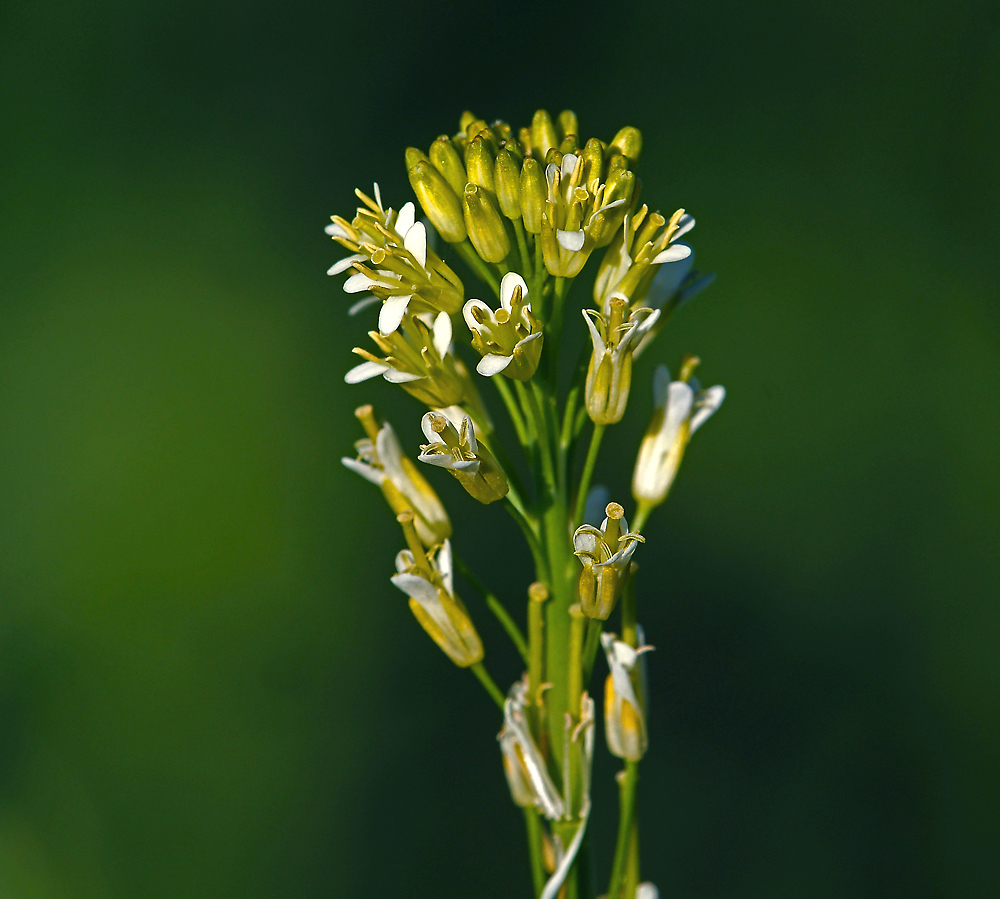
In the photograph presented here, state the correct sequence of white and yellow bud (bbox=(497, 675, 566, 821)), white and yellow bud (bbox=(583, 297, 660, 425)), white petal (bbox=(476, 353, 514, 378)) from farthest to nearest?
white and yellow bud (bbox=(497, 675, 566, 821)), white and yellow bud (bbox=(583, 297, 660, 425)), white petal (bbox=(476, 353, 514, 378))

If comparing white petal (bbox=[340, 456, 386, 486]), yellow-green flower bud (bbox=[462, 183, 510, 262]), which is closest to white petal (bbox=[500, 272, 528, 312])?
yellow-green flower bud (bbox=[462, 183, 510, 262])

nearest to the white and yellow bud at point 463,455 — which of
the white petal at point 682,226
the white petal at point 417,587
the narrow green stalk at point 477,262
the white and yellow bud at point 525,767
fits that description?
the white petal at point 417,587

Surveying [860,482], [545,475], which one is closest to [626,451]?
[860,482]

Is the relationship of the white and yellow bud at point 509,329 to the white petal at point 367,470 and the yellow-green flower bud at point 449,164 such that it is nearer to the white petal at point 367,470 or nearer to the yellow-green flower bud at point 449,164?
the yellow-green flower bud at point 449,164

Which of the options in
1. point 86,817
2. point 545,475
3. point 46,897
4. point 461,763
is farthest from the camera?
point 461,763

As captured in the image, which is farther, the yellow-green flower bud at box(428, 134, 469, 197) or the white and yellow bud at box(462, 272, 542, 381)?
the yellow-green flower bud at box(428, 134, 469, 197)

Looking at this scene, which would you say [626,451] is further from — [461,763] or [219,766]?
[219,766]

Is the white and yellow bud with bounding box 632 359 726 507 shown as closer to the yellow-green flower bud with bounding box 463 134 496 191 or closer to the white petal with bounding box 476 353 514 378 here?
the white petal with bounding box 476 353 514 378
